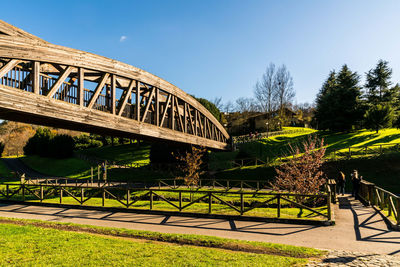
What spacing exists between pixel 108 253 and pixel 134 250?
72 centimetres

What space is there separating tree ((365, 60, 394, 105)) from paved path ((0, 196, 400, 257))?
41.2 m

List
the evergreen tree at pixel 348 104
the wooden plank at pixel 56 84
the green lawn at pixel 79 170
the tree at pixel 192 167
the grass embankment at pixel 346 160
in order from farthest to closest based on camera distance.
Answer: the evergreen tree at pixel 348 104 → the green lawn at pixel 79 170 → the grass embankment at pixel 346 160 → the tree at pixel 192 167 → the wooden plank at pixel 56 84

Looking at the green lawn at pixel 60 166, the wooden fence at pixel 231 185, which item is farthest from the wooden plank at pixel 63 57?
the green lawn at pixel 60 166

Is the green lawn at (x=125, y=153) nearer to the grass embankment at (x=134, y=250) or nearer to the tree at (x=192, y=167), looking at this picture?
the tree at (x=192, y=167)

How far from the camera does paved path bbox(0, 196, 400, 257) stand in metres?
8.35

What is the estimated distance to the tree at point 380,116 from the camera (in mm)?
38250

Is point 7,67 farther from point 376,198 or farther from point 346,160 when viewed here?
point 346,160

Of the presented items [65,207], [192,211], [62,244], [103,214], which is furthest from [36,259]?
[65,207]

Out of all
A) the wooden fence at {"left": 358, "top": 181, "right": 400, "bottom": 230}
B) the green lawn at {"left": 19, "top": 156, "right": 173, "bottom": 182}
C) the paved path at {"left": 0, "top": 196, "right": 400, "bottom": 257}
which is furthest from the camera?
the green lawn at {"left": 19, "top": 156, "right": 173, "bottom": 182}

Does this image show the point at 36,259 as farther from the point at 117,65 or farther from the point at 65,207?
the point at 117,65

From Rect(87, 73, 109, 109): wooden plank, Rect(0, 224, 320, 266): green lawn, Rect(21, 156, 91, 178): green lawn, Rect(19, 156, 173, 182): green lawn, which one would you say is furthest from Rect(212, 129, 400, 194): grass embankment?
Rect(21, 156, 91, 178): green lawn

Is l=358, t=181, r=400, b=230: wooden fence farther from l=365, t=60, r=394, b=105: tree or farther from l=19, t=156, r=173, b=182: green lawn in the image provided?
l=365, t=60, r=394, b=105: tree

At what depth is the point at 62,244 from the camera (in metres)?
7.96

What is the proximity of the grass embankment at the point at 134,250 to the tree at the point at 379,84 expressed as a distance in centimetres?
4896
